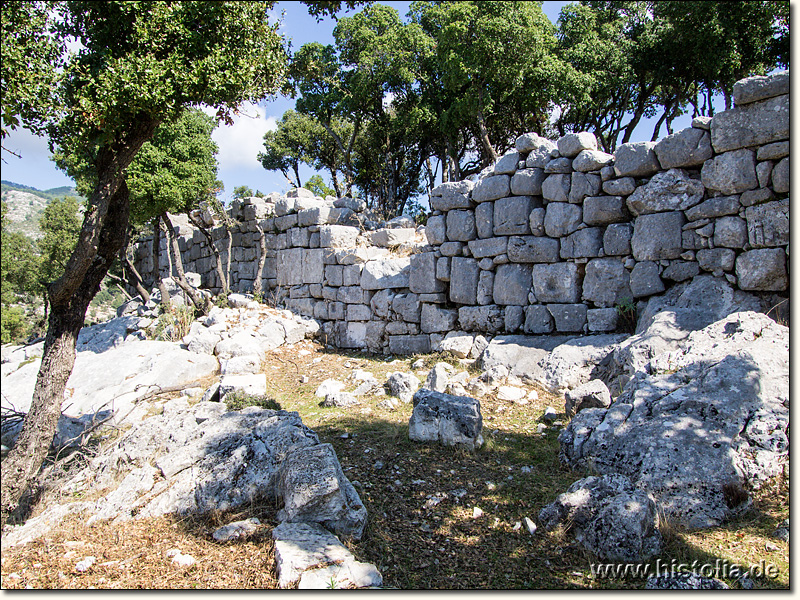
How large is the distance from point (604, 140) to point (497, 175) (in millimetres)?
15191

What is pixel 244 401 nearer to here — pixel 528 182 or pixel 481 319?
pixel 481 319

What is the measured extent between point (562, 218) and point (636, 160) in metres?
1.33

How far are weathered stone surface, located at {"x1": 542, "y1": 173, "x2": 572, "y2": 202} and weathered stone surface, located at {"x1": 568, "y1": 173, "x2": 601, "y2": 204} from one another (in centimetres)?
6

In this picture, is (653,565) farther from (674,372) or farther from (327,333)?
(327,333)

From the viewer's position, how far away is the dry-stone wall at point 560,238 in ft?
21.1

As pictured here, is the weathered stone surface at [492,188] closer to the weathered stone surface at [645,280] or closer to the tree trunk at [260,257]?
the weathered stone surface at [645,280]

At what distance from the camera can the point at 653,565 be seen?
3223 mm

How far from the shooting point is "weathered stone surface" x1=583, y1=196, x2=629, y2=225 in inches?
302

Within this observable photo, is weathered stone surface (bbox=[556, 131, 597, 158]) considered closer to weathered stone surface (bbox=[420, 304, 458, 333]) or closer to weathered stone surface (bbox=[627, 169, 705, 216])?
weathered stone surface (bbox=[627, 169, 705, 216])

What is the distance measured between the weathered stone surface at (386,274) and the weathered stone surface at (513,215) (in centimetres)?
221

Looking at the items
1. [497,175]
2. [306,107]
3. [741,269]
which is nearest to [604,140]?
[306,107]

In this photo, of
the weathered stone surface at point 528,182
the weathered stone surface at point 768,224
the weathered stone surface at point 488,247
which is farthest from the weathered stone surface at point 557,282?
the weathered stone surface at point 768,224

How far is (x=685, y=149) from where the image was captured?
7.03 m

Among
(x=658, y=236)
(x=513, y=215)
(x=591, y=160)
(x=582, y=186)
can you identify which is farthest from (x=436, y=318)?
(x=658, y=236)
